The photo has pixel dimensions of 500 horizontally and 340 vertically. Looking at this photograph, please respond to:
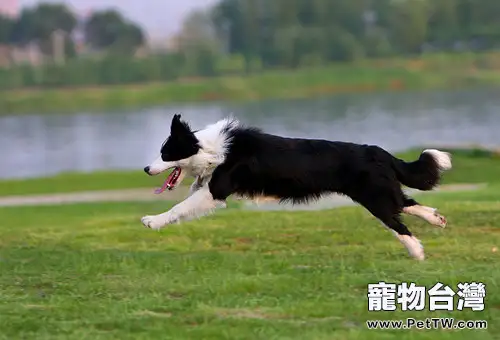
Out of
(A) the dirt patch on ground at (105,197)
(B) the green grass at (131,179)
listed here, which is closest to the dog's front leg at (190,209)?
(A) the dirt patch on ground at (105,197)

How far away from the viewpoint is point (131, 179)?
2378 centimetres

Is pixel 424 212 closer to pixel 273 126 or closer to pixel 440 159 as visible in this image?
pixel 440 159

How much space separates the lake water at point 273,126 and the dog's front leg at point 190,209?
19918 millimetres

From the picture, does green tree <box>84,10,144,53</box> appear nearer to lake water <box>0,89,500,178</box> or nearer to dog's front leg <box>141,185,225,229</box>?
lake water <box>0,89,500,178</box>

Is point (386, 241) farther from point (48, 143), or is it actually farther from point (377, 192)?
point (48, 143)

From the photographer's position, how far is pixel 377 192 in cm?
824

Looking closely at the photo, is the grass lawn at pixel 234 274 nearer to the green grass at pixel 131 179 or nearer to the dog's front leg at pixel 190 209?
the dog's front leg at pixel 190 209

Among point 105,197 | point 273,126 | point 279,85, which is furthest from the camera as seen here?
point 279,85

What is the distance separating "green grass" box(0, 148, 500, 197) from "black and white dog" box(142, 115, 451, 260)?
11.9 metres

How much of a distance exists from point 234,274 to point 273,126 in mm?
37712

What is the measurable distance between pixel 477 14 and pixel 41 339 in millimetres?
97640

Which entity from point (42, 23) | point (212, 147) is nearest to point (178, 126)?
point (212, 147)

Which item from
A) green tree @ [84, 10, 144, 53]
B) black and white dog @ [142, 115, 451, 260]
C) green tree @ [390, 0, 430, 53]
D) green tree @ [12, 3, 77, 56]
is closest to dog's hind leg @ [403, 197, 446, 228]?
black and white dog @ [142, 115, 451, 260]

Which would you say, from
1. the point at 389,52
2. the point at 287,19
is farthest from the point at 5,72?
the point at 389,52
